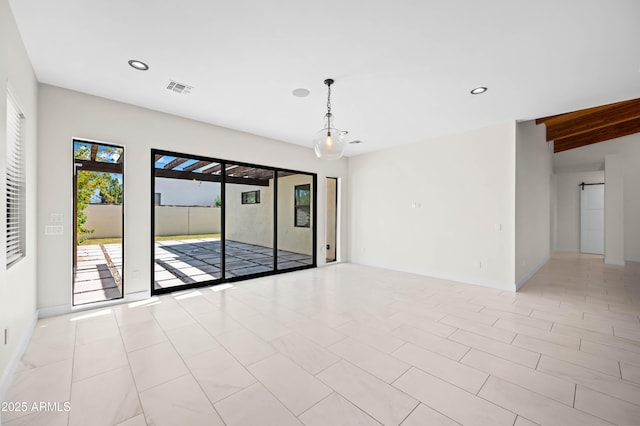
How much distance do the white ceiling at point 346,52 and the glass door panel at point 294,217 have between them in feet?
11.0

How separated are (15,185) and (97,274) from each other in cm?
259

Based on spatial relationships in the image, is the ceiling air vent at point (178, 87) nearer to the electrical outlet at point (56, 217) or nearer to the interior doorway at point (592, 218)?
the electrical outlet at point (56, 217)

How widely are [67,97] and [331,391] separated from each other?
456 cm

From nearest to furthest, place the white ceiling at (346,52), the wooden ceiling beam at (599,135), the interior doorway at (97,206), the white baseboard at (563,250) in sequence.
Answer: the white ceiling at (346,52) → the interior doorway at (97,206) → the wooden ceiling beam at (599,135) → the white baseboard at (563,250)

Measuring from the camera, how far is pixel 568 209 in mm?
9430

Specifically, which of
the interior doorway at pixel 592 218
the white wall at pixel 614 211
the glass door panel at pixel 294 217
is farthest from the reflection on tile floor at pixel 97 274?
the interior doorway at pixel 592 218

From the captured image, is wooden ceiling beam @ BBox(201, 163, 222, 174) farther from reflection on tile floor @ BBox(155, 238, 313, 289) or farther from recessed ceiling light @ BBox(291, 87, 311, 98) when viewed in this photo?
recessed ceiling light @ BBox(291, 87, 311, 98)

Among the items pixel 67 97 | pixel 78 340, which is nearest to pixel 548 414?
pixel 78 340

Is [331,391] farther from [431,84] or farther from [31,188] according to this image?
[31,188]

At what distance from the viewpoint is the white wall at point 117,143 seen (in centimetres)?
329

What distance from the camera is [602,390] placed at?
1.98 metres

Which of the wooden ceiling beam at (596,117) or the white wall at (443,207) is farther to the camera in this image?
the wooden ceiling beam at (596,117)

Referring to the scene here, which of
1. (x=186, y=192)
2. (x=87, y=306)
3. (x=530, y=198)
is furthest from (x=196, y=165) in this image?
(x=530, y=198)

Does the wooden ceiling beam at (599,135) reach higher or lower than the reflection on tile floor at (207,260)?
higher
